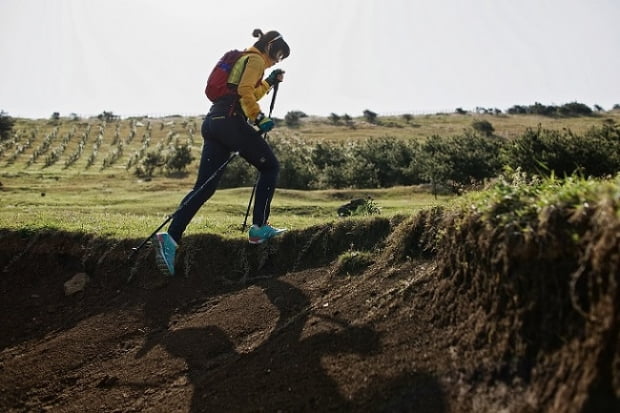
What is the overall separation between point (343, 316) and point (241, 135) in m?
3.26

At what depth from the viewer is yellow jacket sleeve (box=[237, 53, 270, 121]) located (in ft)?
23.2

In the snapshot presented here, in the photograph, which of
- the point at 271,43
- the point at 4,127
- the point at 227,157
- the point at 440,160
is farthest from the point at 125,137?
the point at 271,43

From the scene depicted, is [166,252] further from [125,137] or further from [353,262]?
[125,137]

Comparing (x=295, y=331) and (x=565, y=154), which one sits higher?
(x=565, y=154)

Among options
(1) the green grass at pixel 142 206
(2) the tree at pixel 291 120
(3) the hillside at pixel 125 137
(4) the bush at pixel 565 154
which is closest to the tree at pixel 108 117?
(3) the hillside at pixel 125 137

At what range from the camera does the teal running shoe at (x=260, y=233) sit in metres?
7.84

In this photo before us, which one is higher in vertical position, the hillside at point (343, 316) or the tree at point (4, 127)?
the tree at point (4, 127)

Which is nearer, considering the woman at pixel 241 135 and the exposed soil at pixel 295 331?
the exposed soil at pixel 295 331

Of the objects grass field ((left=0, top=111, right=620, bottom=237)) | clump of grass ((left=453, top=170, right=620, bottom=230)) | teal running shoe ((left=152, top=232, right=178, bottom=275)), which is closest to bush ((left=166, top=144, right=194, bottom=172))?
grass field ((left=0, top=111, right=620, bottom=237))

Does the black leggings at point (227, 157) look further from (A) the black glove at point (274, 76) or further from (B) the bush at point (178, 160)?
(B) the bush at point (178, 160)

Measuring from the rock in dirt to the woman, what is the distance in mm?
1783

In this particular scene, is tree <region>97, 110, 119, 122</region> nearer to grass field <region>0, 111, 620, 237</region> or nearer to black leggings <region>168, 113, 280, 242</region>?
grass field <region>0, 111, 620, 237</region>

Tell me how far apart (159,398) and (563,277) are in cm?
406

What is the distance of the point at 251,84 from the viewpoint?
280 inches
